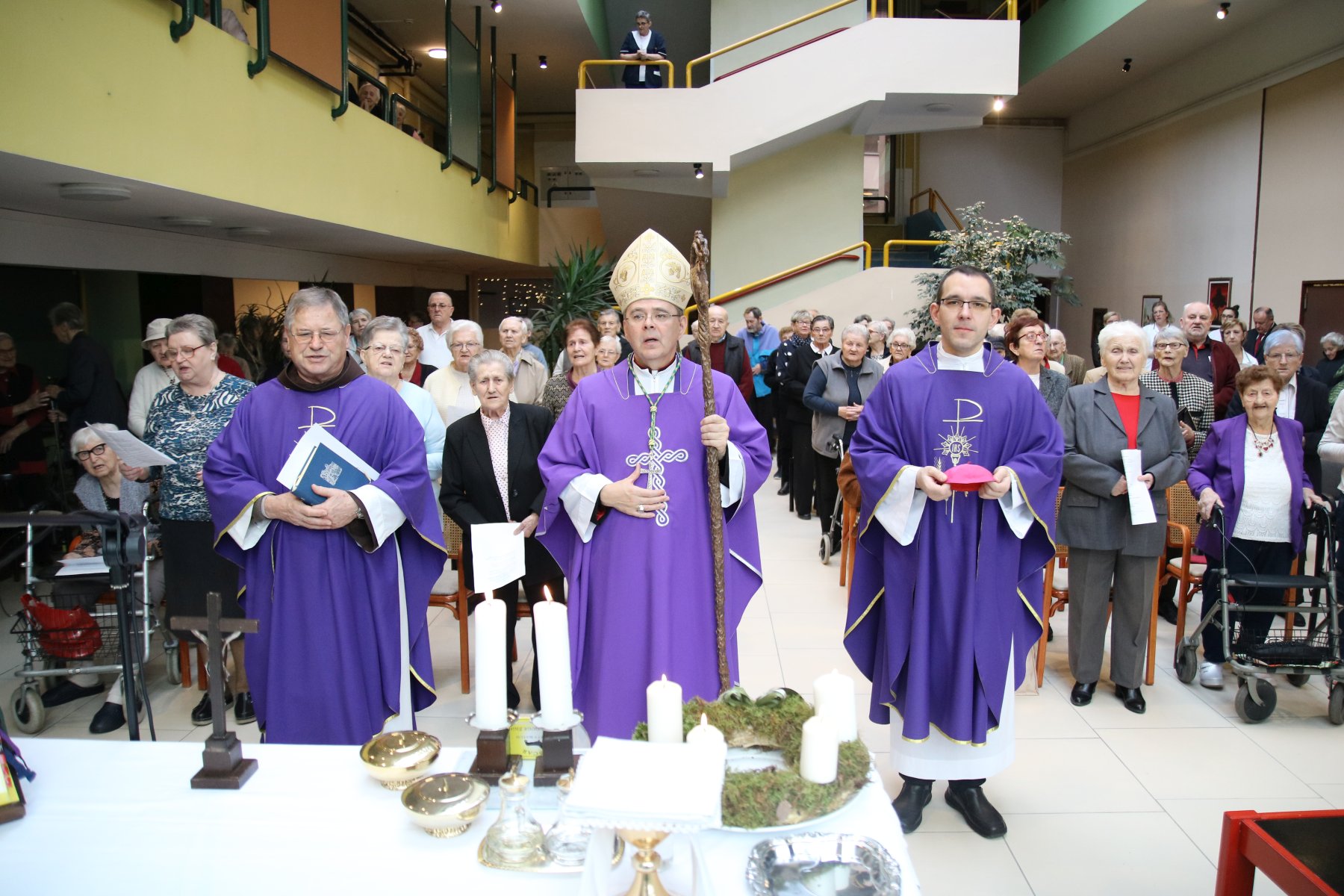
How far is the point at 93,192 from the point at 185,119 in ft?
2.07

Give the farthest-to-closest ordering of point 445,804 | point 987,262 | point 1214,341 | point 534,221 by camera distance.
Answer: point 534,221 → point 987,262 → point 1214,341 → point 445,804

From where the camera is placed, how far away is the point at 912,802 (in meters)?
3.36

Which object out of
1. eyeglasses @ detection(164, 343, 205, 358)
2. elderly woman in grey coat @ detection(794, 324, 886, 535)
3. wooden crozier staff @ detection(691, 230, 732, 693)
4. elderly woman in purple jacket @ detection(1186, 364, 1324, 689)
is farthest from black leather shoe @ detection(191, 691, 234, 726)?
elderly woman in purple jacket @ detection(1186, 364, 1324, 689)

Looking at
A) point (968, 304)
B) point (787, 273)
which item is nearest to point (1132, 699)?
point (968, 304)

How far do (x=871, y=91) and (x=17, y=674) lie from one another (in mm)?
11299

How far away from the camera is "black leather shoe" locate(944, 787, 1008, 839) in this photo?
3307 millimetres

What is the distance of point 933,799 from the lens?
140 inches

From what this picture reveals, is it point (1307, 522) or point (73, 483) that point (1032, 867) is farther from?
point (73, 483)

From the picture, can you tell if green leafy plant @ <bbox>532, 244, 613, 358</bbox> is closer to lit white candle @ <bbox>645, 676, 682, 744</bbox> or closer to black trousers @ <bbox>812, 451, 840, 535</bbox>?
black trousers @ <bbox>812, 451, 840, 535</bbox>

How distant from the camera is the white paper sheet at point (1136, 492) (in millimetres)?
4137

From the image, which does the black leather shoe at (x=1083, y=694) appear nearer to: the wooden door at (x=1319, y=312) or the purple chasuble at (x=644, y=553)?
the purple chasuble at (x=644, y=553)

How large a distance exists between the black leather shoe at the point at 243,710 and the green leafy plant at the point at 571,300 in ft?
23.4

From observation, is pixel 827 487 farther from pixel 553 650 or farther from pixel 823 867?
pixel 823 867

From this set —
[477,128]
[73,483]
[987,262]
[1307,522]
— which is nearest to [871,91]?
[987,262]
